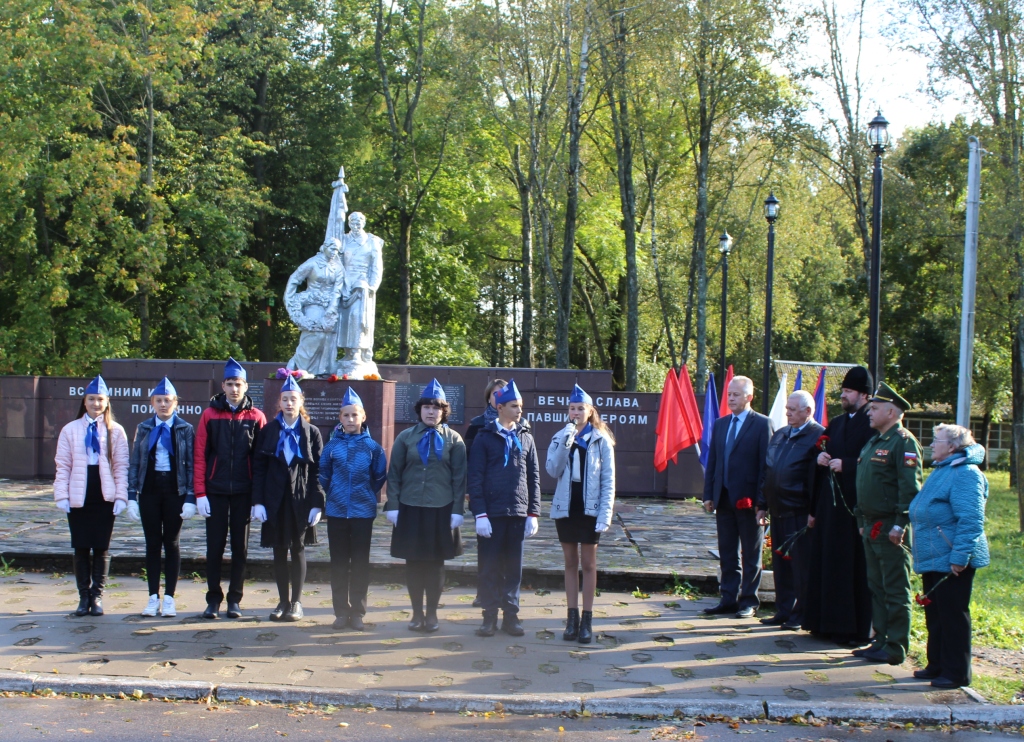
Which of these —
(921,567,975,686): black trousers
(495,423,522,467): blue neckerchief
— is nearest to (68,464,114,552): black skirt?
(495,423,522,467): blue neckerchief

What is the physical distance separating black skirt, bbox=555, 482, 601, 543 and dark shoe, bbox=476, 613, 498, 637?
0.86 metres

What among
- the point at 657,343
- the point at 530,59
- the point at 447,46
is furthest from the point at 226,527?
the point at 657,343

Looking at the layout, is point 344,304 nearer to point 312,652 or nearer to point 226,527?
point 226,527

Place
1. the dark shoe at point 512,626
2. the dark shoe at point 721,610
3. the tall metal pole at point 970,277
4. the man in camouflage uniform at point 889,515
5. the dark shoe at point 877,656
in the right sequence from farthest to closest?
1. the tall metal pole at point 970,277
2. the dark shoe at point 721,610
3. the dark shoe at point 512,626
4. the dark shoe at point 877,656
5. the man in camouflage uniform at point 889,515

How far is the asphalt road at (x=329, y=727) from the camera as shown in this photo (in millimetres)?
4988

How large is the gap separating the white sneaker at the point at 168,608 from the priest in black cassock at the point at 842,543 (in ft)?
16.1

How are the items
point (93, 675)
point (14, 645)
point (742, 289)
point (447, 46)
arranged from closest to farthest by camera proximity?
point (93, 675) → point (14, 645) → point (447, 46) → point (742, 289)

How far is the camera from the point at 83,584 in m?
7.31

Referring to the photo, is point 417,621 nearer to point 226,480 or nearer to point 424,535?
point 424,535

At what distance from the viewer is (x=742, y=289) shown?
131ft

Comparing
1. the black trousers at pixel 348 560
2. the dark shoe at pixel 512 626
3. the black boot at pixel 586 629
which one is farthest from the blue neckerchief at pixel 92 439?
the black boot at pixel 586 629

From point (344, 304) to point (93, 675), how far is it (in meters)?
8.76

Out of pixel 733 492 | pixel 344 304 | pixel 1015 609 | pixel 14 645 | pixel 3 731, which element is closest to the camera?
pixel 3 731

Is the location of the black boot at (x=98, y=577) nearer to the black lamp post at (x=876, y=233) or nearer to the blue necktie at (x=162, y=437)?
the blue necktie at (x=162, y=437)
